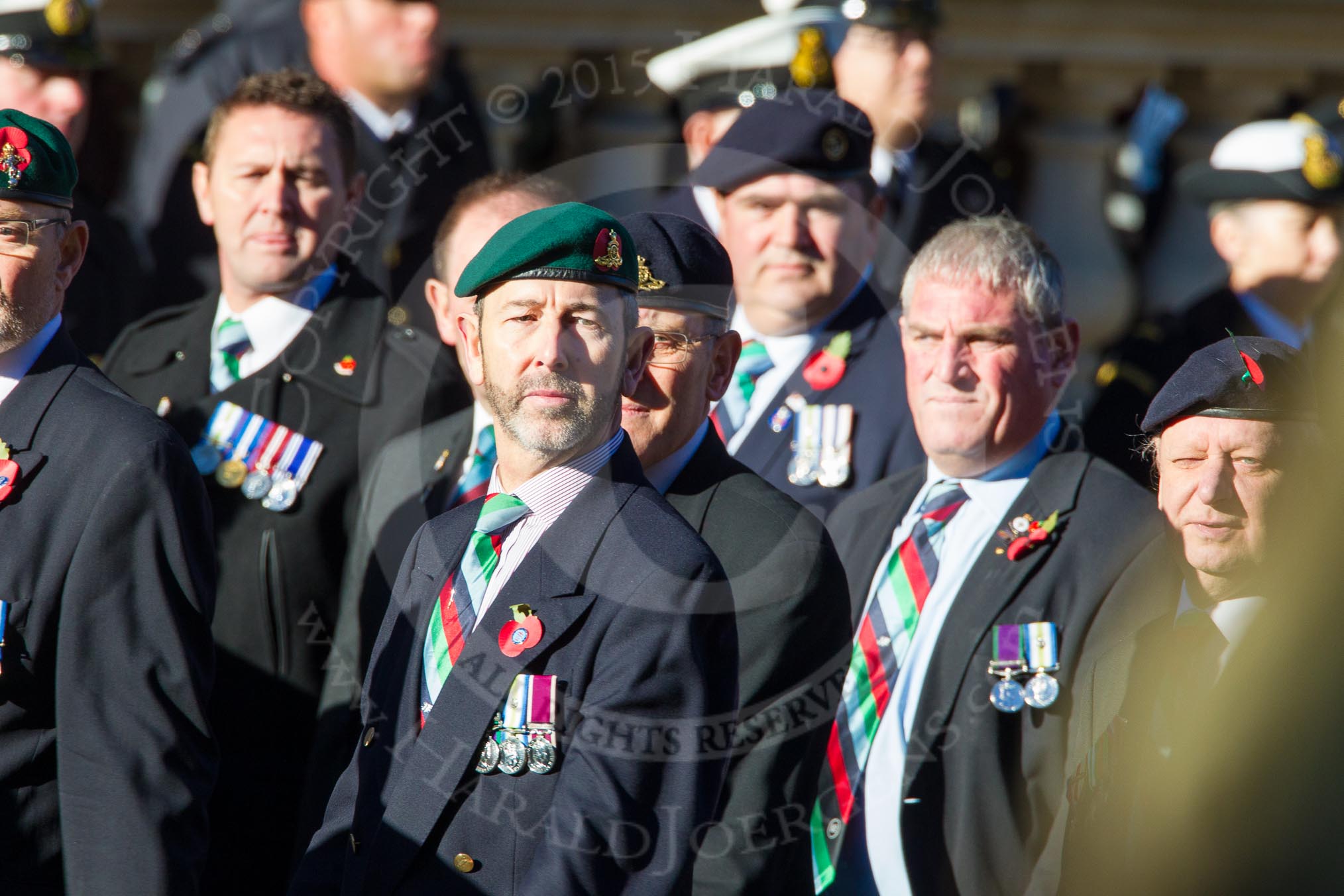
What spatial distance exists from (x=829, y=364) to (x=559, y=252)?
58.7 inches

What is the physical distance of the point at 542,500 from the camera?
10.0 ft

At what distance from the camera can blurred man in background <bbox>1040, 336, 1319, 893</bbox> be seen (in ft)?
10.9

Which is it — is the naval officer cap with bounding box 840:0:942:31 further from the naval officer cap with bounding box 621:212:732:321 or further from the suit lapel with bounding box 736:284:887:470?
the naval officer cap with bounding box 621:212:732:321

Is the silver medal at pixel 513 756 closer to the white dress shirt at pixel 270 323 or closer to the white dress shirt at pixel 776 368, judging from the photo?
the white dress shirt at pixel 776 368

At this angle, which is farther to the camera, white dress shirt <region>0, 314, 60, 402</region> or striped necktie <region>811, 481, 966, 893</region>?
striped necktie <region>811, 481, 966, 893</region>

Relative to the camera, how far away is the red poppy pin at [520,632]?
2879 millimetres

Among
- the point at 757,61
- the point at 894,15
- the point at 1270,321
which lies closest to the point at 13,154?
the point at 757,61

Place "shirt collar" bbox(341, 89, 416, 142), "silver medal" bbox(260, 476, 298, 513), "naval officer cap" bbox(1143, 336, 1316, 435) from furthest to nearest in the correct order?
"shirt collar" bbox(341, 89, 416, 142)
"silver medal" bbox(260, 476, 298, 513)
"naval officer cap" bbox(1143, 336, 1316, 435)

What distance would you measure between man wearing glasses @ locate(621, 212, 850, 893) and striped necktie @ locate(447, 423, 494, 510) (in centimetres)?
55

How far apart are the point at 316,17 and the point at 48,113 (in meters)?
1.05

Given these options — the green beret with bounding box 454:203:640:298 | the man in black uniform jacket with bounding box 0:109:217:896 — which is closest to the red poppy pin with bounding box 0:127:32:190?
Answer: the man in black uniform jacket with bounding box 0:109:217:896

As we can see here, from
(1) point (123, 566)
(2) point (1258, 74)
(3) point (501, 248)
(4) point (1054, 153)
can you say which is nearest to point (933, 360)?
(3) point (501, 248)

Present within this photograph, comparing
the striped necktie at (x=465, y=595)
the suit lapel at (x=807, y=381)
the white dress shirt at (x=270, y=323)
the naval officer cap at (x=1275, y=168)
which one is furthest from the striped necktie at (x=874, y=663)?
the naval officer cap at (x=1275, y=168)

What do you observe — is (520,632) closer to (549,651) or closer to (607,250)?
(549,651)
